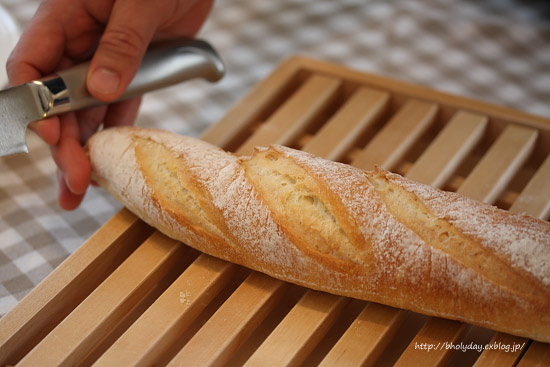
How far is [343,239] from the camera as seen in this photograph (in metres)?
1.00

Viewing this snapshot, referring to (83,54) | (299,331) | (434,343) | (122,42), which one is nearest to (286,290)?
(299,331)

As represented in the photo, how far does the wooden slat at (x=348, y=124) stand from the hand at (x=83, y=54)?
41 cm

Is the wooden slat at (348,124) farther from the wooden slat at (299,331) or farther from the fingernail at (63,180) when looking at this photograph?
the fingernail at (63,180)

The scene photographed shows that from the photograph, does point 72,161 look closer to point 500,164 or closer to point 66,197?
point 66,197

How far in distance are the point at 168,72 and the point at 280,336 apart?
0.66 m

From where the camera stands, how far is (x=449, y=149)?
1296mm

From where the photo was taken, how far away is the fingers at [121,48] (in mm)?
1234

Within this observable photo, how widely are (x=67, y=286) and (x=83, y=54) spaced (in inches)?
23.6

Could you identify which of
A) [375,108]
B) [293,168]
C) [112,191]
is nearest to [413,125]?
[375,108]

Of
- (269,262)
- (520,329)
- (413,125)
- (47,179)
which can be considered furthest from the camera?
(47,179)

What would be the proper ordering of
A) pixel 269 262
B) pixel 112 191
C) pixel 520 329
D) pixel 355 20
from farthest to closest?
pixel 355 20
pixel 112 191
pixel 269 262
pixel 520 329

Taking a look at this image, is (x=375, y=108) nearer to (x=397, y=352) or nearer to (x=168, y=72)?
(x=168, y=72)

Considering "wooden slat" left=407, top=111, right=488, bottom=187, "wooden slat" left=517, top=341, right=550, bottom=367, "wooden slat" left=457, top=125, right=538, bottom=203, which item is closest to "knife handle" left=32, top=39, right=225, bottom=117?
"wooden slat" left=407, top=111, right=488, bottom=187

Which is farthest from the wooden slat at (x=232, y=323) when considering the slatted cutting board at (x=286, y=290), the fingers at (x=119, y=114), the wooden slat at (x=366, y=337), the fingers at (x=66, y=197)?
the fingers at (x=119, y=114)
